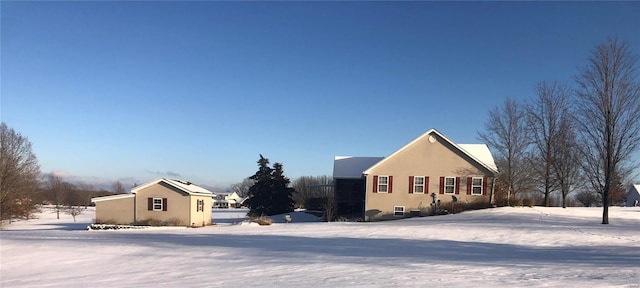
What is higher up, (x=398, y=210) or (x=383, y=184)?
(x=383, y=184)

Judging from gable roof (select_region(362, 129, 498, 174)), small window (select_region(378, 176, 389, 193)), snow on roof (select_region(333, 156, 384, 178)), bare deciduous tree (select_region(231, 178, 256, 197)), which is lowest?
bare deciduous tree (select_region(231, 178, 256, 197))

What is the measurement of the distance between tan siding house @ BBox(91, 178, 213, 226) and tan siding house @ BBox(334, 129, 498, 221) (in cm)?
1451

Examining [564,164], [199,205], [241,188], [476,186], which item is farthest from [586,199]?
[241,188]

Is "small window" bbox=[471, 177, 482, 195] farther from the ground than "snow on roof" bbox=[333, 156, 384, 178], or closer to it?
closer to it

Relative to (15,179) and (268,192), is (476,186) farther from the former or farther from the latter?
(15,179)

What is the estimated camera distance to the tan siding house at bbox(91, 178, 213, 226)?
3656 centimetres

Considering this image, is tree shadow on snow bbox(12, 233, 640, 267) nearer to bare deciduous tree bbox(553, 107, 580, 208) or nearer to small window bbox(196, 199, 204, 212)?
small window bbox(196, 199, 204, 212)

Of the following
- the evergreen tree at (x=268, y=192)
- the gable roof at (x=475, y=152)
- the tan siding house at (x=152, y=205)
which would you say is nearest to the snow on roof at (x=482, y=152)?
the gable roof at (x=475, y=152)

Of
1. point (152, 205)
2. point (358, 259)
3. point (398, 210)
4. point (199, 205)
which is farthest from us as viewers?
point (199, 205)

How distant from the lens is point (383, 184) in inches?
1410

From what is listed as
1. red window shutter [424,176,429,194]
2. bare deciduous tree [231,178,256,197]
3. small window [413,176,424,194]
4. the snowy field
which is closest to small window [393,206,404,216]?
small window [413,176,424,194]

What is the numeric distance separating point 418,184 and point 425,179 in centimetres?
67

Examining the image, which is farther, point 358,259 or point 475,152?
point 475,152

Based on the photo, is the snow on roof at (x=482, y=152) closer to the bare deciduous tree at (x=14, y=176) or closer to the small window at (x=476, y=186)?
the small window at (x=476, y=186)
